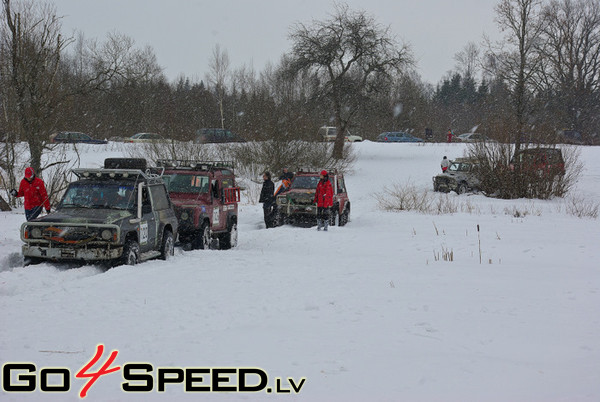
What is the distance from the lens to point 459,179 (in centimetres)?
2922

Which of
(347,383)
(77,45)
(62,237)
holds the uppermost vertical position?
(77,45)

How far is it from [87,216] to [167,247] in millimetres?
1950

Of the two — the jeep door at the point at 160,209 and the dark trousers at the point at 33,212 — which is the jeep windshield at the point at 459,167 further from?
the dark trousers at the point at 33,212

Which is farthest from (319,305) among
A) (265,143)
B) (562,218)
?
(265,143)

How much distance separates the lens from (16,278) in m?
8.77

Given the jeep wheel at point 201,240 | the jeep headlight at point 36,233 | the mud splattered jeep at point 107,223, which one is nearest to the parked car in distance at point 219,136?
the jeep wheel at point 201,240

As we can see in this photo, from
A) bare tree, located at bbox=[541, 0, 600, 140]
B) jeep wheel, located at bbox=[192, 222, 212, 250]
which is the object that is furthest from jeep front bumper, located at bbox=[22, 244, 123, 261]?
bare tree, located at bbox=[541, 0, 600, 140]

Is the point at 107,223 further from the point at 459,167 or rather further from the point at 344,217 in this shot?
the point at 459,167

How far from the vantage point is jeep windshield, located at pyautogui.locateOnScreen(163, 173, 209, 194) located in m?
14.3

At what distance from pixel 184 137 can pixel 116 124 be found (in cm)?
3268

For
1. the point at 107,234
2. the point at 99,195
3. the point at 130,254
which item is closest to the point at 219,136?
the point at 99,195

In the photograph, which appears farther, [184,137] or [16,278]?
[184,137]

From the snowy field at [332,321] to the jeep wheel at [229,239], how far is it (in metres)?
1.88

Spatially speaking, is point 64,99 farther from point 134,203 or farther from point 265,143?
point 265,143
